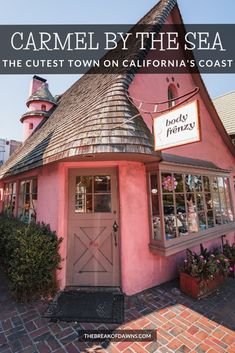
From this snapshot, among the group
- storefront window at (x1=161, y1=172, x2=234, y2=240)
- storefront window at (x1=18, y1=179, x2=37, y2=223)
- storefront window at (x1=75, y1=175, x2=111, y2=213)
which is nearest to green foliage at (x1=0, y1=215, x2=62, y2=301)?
storefront window at (x1=75, y1=175, x2=111, y2=213)

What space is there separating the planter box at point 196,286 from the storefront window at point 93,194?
2384mm

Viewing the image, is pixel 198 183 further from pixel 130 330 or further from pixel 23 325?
pixel 23 325

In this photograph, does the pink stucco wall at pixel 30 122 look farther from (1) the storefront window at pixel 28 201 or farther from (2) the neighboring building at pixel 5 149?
(2) the neighboring building at pixel 5 149

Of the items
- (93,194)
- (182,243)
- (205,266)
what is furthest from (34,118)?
(205,266)

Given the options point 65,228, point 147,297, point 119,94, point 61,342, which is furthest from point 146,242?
point 119,94

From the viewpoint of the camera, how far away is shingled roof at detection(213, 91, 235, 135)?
416 inches

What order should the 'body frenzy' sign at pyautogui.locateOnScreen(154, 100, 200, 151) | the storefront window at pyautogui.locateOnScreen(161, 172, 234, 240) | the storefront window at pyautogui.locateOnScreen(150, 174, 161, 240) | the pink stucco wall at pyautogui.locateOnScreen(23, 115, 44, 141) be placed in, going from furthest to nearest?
the pink stucco wall at pyautogui.locateOnScreen(23, 115, 44, 141) < the storefront window at pyautogui.locateOnScreen(161, 172, 234, 240) < the storefront window at pyautogui.locateOnScreen(150, 174, 161, 240) < the 'body frenzy' sign at pyautogui.locateOnScreen(154, 100, 200, 151)

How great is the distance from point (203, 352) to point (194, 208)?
3269 millimetres

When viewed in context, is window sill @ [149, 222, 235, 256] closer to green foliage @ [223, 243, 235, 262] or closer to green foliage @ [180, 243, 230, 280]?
green foliage @ [180, 243, 230, 280]

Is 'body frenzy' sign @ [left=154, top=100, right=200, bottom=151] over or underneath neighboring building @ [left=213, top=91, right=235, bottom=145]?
underneath

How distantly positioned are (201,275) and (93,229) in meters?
2.67

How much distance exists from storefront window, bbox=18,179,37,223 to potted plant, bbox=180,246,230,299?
4420 millimetres

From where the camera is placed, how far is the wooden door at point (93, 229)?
441cm

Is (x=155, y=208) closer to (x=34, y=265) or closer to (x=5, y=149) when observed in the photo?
(x=34, y=265)
